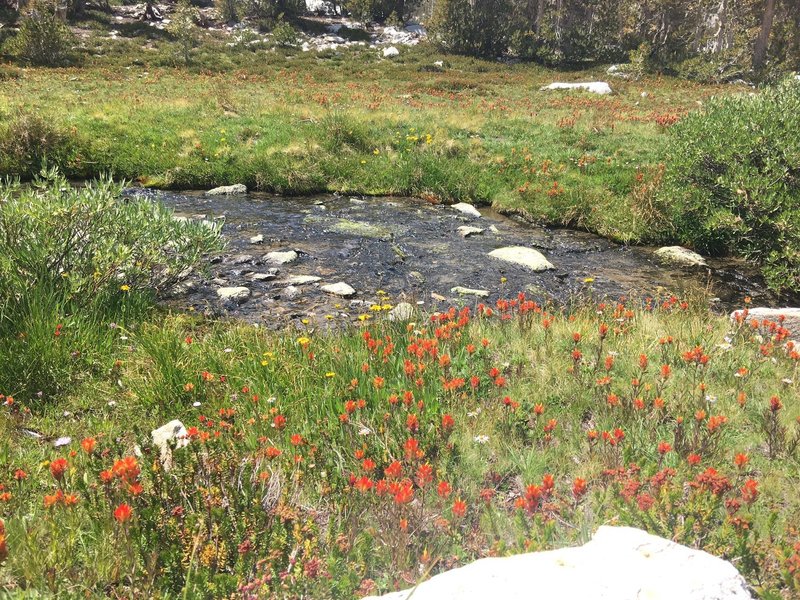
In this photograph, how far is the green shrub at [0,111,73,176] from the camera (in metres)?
14.4

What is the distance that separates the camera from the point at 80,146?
619 inches

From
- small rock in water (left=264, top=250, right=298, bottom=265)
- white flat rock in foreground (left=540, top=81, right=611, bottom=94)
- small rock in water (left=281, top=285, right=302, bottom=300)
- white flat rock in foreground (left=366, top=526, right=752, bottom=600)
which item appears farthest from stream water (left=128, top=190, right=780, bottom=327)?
white flat rock in foreground (left=540, top=81, right=611, bottom=94)

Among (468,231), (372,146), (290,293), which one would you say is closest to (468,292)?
(290,293)

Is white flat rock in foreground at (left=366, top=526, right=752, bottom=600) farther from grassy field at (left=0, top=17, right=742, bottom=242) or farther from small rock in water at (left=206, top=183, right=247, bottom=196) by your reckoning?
small rock in water at (left=206, top=183, right=247, bottom=196)

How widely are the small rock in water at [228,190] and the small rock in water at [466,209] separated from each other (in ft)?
19.7

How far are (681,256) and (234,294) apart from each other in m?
9.35

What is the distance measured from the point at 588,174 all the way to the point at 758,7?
48.1m

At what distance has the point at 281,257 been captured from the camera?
1030 centimetres

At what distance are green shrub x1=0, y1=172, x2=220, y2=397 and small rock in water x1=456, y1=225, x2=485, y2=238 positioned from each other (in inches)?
242

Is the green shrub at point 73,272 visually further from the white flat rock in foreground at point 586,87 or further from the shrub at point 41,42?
the shrub at point 41,42

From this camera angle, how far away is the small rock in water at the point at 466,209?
14.1m

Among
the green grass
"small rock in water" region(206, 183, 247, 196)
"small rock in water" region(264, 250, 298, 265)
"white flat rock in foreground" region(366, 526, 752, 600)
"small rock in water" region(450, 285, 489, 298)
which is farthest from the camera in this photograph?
"small rock in water" region(206, 183, 247, 196)

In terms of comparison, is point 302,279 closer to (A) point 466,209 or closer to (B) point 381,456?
(B) point 381,456

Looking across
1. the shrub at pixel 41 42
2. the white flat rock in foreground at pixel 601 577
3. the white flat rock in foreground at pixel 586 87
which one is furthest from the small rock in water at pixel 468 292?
the shrub at pixel 41 42
